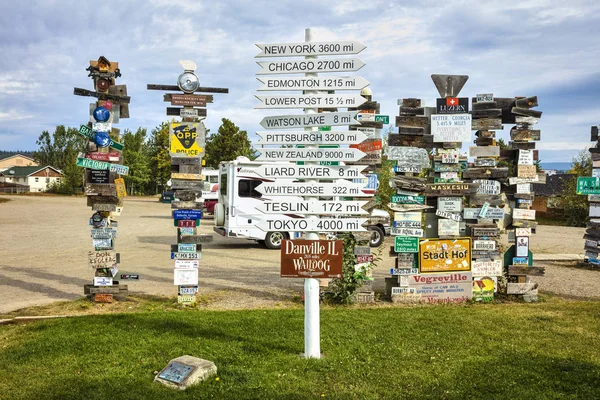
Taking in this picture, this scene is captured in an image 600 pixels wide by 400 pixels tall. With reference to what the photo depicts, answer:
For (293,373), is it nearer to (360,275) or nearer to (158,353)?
(158,353)

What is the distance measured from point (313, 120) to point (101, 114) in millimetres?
4761

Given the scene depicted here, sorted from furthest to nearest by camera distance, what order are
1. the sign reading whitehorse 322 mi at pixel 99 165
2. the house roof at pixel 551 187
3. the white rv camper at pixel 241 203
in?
the house roof at pixel 551 187 → the white rv camper at pixel 241 203 → the sign reading whitehorse 322 mi at pixel 99 165

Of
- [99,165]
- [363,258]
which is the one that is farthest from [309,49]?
[99,165]

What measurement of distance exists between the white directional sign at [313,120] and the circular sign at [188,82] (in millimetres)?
3606

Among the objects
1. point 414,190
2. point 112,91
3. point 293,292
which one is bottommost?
point 293,292

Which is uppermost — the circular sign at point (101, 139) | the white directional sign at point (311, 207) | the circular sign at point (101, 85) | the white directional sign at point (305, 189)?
the circular sign at point (101, 85)

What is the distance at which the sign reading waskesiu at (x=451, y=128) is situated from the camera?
878 cm

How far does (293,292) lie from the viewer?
10.0 metres

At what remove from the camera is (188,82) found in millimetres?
8898

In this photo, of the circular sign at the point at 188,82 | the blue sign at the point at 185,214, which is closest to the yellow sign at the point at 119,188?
the blue sign at the point at 185,214

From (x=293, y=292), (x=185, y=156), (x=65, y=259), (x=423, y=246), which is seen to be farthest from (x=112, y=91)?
(x=65, y=259)

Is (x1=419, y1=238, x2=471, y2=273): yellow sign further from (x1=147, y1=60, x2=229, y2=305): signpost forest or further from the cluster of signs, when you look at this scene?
the cluster of signs

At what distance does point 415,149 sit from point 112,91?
17.0 feet

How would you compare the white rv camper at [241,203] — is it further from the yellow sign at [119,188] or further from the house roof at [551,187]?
the house roof at [551,187]
